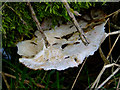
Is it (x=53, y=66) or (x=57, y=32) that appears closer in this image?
(x=53, y=66)

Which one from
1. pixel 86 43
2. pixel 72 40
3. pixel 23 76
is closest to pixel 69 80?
pixel 23 76

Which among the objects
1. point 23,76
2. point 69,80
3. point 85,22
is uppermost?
point 85,22

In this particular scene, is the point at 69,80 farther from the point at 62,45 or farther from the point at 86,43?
the point at 86,43

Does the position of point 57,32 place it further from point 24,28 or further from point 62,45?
point 24,28

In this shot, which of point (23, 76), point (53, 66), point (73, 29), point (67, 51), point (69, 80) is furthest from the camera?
point (69, 80)

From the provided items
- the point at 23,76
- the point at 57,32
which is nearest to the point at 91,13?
the point at 57,32

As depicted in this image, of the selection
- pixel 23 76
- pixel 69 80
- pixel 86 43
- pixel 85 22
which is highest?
pixel 85 22

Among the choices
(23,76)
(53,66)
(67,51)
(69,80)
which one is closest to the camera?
(53,66)

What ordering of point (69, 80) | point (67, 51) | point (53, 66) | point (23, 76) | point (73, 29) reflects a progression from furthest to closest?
1. point (69, 80)
2. point (23, 76)
3. point (73, 29)
4. point (67, 51)
5. point (53, 66)

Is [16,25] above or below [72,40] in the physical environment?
above
